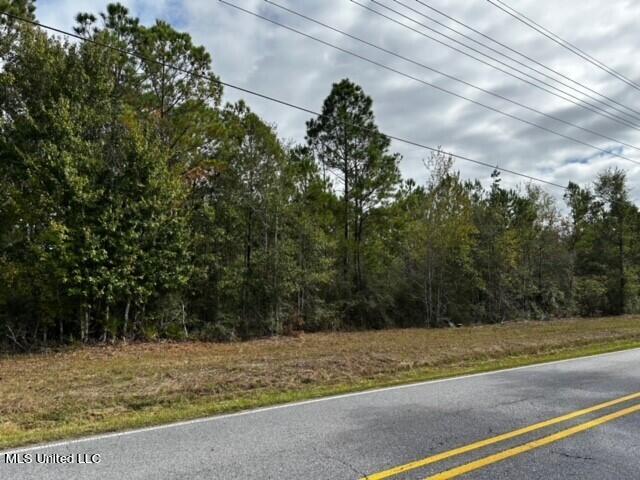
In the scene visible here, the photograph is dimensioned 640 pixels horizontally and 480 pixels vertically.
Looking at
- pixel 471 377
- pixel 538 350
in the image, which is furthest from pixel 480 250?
pixel 471 377

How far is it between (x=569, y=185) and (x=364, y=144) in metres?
35.2

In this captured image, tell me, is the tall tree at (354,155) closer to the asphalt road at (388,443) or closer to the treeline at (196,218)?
the treeline at (196,218)

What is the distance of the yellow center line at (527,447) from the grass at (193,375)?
3637 millimetres

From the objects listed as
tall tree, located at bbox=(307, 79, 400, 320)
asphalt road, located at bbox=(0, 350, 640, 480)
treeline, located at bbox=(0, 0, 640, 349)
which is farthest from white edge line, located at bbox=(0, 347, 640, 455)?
tall tree, located at bbox=(307, 79, 400, 320)

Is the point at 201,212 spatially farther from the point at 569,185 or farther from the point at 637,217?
the point at 569,185

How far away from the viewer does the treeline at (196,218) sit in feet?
46.1

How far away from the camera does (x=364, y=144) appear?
2556 cm

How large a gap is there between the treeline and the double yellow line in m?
12.4

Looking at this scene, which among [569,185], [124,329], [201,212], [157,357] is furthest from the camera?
[569,185]

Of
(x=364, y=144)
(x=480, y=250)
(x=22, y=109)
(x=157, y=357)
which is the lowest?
(x=157, y=357)

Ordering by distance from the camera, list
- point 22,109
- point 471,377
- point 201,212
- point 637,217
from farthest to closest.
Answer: point 637,217, point 201,212, point 22,109, point 471,377

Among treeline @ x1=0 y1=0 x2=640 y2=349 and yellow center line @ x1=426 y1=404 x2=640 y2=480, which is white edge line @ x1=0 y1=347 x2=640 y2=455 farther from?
treeline @ x1=0 y1=0 x2=640 y2=349

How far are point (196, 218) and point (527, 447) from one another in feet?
51.7

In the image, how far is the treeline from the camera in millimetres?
14039
